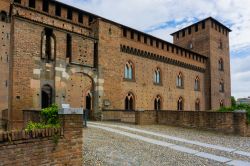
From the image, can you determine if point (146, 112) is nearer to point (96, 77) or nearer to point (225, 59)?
point (96, 77)

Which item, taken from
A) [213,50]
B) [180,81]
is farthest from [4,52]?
[213,50]

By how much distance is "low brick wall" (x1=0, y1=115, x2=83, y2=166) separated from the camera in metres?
4.71

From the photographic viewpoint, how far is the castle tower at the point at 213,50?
38.5 metres

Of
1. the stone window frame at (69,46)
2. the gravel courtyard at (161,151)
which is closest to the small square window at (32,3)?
the stone window frame at (69,46)

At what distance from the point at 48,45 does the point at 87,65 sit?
10.9 feet

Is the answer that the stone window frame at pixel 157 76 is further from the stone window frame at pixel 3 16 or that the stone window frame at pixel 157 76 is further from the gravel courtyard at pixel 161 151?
the gravel courtyard at pixel 161 151

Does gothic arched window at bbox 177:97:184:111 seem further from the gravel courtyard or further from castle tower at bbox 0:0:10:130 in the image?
the gravel courtyard

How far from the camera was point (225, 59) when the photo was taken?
42.6 meters

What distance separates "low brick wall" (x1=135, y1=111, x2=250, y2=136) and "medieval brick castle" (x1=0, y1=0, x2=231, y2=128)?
459 cm

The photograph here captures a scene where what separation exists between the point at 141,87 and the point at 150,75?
7.32 feet

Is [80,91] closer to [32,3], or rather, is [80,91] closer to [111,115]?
[111,115]

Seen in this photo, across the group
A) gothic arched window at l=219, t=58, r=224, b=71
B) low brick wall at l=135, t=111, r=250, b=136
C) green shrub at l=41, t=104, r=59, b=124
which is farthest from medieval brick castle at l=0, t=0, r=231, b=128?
green shrub at l=41, t=104, r=59, b=124

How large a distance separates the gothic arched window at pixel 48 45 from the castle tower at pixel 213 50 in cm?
2713

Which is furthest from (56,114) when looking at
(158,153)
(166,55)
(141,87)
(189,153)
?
(166,55)
